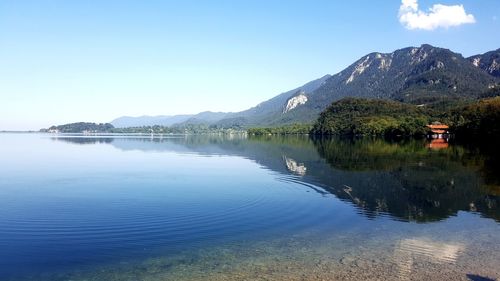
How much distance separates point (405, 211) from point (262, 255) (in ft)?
44.5

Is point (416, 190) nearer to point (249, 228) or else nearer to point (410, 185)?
point (410, 185)

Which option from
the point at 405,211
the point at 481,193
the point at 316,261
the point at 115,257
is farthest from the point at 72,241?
the point at 481,193

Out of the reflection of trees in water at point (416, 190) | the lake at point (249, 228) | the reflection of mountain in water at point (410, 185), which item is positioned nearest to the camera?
the lake at point (249, 228)

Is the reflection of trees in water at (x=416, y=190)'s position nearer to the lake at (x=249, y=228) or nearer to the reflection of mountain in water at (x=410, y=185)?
the reflection of mountain in water at (x=410, y=185)

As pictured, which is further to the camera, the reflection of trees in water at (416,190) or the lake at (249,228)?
the reflection of trees in water at (416,190)

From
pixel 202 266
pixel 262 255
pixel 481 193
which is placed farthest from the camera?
pixel 481 193

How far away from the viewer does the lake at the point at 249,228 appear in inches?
637

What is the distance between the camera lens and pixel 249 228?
22594 mm

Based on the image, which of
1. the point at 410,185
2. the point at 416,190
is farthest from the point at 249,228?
the point at 410,185

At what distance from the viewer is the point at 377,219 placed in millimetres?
25047

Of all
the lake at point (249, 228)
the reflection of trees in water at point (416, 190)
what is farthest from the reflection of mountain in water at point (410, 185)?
the lake at point (249, 228)

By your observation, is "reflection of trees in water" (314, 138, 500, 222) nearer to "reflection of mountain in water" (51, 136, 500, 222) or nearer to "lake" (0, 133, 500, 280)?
"reflection of mountain in water" (51, 136, 500, 222)

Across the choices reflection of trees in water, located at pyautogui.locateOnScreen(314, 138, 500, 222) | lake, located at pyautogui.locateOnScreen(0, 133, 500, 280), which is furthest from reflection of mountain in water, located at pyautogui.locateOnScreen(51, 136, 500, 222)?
lake, located at pyautogui.locateOnScreen(0, 133, 500, 280)

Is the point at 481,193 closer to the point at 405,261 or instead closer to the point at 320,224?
the point at 320,224
